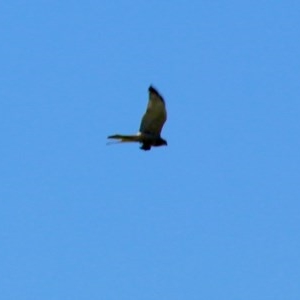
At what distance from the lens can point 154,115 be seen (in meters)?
35.3

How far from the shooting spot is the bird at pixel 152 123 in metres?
34.9

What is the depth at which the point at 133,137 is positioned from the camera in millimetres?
34875

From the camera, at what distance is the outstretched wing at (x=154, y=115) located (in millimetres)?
34875

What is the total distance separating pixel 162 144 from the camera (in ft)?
118

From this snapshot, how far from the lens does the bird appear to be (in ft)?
114

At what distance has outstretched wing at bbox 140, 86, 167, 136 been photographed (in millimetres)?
34875

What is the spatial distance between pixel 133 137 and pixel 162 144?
144 centimetres

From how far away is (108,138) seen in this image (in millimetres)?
33375

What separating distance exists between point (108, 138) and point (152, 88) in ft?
7.19

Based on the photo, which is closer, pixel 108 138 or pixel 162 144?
pixel 108 138

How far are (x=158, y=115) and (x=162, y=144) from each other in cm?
107

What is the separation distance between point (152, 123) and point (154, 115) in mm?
332

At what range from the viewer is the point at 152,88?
1366 inches

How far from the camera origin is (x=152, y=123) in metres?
35.5
